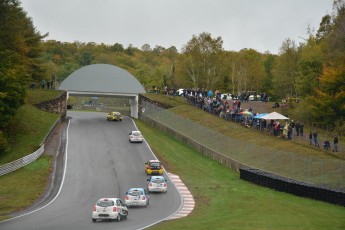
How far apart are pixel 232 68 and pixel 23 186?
3298 inches

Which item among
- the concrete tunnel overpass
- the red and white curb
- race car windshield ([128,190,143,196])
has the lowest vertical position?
the red and white curb

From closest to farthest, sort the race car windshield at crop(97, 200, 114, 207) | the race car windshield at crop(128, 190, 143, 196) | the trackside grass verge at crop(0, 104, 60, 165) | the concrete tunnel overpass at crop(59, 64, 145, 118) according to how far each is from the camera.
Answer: the race car windshield at crop(97, 200, 114, 207) → the race car windshield at crop(128, 190, 143, 196) → the trackside grass verge at crop(0, 104, 60, 165) → the concrete tunnel overpass at crop(59, 64, 145, 118)

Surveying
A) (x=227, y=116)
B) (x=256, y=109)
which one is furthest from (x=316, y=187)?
(x=256, y=109)

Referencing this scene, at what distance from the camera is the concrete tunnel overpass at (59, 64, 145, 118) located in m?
89.6

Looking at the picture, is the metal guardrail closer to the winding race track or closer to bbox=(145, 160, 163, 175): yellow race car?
the winding race track

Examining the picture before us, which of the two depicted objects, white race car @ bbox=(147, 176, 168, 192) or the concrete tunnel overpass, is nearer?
white race car @ bbox=(147, 176, 168, 192)

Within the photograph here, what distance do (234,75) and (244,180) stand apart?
78.3 meters

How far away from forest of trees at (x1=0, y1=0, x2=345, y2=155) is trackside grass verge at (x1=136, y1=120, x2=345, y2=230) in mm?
16612

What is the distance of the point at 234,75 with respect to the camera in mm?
127188

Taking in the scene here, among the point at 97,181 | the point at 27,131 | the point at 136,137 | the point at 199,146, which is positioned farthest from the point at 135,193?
the point at 27,131

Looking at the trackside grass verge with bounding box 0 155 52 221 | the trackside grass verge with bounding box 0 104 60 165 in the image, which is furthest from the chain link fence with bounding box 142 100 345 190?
the trackside grass verge with bounding box 0 155 52 221

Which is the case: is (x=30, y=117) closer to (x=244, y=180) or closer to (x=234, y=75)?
(x=244, y=180)

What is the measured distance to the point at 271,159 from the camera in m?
49.8

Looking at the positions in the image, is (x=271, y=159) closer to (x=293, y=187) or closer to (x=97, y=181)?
(x=293, y=187)
